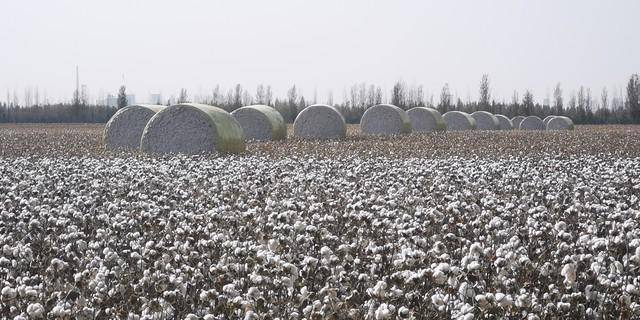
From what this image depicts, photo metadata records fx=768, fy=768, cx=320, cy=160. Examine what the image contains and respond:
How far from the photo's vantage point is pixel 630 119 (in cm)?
7231

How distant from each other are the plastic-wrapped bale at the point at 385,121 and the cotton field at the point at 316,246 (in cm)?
1905

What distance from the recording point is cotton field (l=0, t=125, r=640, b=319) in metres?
5.47

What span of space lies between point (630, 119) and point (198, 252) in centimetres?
7183

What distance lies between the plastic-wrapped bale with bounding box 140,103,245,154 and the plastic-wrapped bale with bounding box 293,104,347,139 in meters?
10.1

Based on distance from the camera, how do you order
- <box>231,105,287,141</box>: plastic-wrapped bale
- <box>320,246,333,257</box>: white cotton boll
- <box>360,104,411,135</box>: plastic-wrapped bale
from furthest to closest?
<box>360,104,411,135</box>: plastic-wrapped bale < <box>231,105,287,141</box>: plastic-wrapped bale < <box>320,246,333,257</box>: white cotton boll

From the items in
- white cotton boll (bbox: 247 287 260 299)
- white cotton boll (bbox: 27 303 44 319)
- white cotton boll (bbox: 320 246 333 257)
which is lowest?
white cotton boll (bbox: 247 287 260 299)

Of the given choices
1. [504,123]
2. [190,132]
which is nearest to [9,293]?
[190,132]

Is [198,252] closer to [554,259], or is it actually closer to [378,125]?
[554,259]

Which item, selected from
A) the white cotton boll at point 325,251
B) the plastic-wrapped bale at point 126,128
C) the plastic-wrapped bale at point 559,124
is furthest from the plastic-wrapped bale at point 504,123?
the white cotton boll at point 325,251

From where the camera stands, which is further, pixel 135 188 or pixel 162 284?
pixel 135 188

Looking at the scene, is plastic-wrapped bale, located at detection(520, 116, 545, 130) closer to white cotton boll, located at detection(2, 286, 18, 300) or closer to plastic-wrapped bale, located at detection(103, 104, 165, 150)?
plastic-wrapped bale, located at detection(103, 104, 165, 150)

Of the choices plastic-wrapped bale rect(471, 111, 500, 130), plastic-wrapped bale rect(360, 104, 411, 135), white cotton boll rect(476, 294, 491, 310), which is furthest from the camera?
plastic-wrapped bale rect(471, 111, 500, 130)

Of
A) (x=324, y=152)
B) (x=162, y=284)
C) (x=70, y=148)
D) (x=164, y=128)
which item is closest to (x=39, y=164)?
(x=164, y=128)

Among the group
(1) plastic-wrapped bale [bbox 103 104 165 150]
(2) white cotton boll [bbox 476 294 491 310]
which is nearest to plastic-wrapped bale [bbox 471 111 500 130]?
(1) plastic-wrapped bale [bbox 103 104 165 150]
